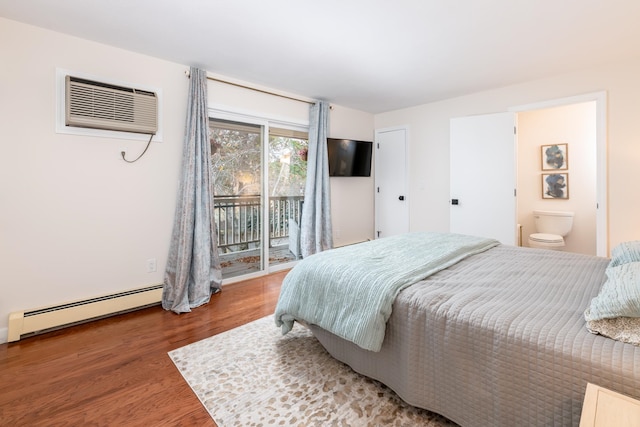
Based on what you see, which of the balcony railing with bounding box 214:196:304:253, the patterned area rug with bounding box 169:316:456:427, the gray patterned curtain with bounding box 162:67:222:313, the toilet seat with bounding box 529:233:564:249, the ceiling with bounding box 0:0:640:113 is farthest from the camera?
the toilet seat with bounding box 529:233:564:249

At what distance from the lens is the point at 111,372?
1855 millimetres

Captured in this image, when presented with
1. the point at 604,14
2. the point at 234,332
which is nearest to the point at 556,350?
the point at 234,332

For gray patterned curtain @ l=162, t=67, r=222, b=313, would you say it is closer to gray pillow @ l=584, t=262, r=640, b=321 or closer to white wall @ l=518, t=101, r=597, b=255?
gray pillow @ l=584, t=262, r=640, b=321

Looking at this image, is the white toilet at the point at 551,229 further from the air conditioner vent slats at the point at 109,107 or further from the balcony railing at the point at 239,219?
the air conditioner vent slats at the point at 109,107

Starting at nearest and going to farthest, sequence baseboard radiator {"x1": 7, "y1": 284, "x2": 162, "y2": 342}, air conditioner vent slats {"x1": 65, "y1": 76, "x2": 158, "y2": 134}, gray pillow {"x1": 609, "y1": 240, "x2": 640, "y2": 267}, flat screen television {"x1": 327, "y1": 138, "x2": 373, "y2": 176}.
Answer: gray pillow {"x1": 609, "y1": 240, "x2": 640, "y2": 267} < baseboard radiator {"x1": 7, "y1": 284, "x2": 162, "y2": 342} < air conditioner vent slats {"x1": 65, "y1": 76, "x2": 158, "y2": 134} < flat screen television {"x1": 327, "y1": 138, "x2": 373, "y2": 176}

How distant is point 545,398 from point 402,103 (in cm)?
416

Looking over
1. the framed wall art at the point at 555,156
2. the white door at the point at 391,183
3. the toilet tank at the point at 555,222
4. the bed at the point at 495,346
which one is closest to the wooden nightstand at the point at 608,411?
the bed at the point at 495,346

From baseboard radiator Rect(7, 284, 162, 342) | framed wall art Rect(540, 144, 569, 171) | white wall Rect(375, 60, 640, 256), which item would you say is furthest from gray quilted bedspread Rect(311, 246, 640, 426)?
framed wall art Rect(540, 144, 569, 171)

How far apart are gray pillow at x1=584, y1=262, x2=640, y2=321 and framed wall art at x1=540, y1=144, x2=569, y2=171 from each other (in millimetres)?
3854

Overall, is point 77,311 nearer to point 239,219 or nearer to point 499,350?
point 239,219

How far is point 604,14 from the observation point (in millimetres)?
2158

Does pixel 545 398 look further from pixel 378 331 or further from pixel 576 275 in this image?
pixel 576 275

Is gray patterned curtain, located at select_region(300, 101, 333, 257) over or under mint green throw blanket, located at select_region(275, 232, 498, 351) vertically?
over

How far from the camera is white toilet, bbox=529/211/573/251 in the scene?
12.8ft
